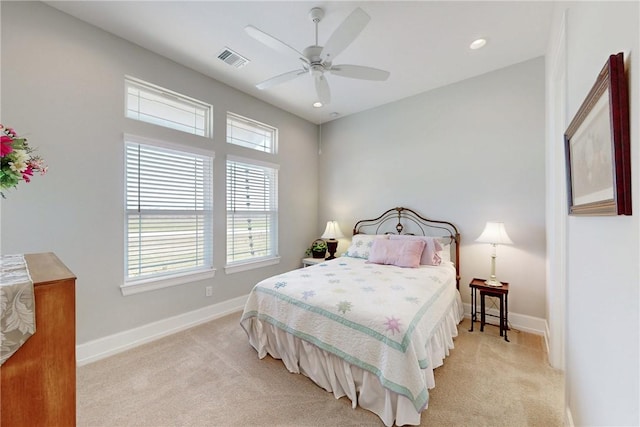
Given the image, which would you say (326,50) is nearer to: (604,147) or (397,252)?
(604,147)

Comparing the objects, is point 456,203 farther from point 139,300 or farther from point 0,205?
point 0,205

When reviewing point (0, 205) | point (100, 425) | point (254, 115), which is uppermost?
point (254, 115)

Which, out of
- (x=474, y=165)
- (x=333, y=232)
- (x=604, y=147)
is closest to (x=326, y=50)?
(x=604, y=147)

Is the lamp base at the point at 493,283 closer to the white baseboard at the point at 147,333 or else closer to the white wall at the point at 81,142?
the white baseboard at the point at 147,333

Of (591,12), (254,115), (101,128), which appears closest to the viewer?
(591,12)

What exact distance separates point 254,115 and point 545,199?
3791 millimetres

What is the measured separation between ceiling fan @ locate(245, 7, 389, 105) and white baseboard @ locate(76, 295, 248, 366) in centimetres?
269

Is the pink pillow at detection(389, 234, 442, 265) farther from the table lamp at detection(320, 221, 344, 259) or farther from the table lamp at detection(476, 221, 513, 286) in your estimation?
the table lamp at detection(320, 221, 344, 259)

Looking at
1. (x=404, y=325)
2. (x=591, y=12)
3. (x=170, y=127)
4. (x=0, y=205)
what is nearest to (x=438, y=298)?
(x=404, y=325)

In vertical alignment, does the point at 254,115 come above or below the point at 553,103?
above

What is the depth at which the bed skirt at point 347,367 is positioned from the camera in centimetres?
157

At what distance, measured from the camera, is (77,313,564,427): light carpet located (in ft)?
5.40

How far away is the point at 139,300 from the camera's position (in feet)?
8.64

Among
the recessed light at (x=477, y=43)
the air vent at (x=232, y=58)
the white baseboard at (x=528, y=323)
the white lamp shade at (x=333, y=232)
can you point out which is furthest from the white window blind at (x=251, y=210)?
the white baseboard at (x=528, y=323)
